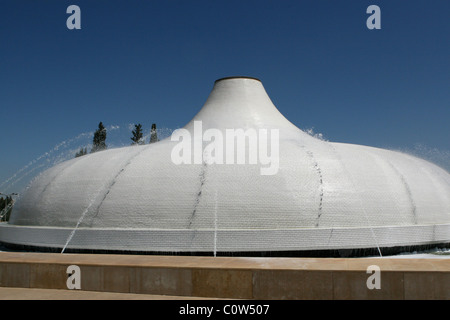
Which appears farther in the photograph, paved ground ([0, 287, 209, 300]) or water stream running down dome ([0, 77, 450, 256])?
water stream running down dome ([0, 77, 450, 256])

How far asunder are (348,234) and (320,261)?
18.0 ft

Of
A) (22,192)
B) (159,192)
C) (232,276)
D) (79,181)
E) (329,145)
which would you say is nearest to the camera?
(232,276)

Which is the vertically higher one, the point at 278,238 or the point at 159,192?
the point at 159,192

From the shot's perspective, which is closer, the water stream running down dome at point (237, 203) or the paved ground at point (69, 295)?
the paved ground at point (69, 295)

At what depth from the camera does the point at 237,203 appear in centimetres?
1234

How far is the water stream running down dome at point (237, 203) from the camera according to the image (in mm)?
12070

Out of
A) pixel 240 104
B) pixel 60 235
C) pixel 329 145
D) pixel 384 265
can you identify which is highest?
pixel 240 104

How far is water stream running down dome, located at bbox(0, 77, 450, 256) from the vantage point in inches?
475

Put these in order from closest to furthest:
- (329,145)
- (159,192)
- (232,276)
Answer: (232,276)
(159,192)
(329,145)

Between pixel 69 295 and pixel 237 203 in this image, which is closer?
pixel 69 295

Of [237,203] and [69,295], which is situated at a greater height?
[237,203]
